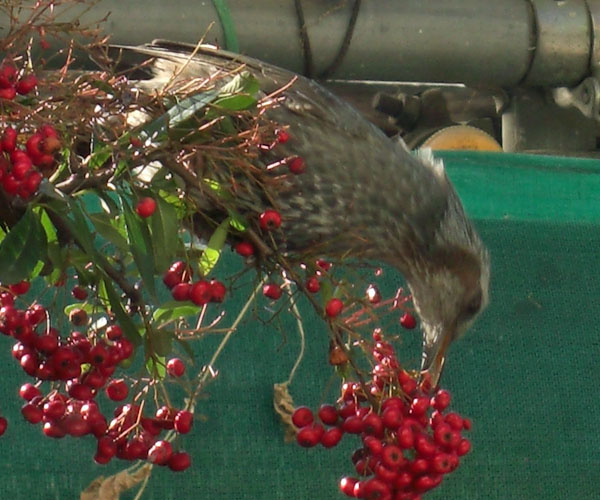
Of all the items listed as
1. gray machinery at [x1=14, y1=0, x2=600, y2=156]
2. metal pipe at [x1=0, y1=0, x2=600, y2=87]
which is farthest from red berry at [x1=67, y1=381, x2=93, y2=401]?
metal pipe at [x1=0, y1=0, x2=600, y2=87]

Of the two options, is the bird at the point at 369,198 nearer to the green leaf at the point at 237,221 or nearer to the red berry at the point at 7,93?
the green leaf at the point at 237,221

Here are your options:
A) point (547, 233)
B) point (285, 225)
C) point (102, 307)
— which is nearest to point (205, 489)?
point (285, 225)

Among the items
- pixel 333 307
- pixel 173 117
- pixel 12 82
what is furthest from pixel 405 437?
pixel 12 82

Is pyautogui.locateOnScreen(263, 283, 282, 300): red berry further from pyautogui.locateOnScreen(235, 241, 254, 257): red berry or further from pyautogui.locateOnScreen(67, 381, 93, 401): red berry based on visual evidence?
pyautogui.locateOnScreen(67, 381, 93, 401): red berry

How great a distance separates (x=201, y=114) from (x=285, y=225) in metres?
0.47

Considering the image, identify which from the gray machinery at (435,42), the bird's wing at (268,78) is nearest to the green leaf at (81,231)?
the bird's wing at (268,78)

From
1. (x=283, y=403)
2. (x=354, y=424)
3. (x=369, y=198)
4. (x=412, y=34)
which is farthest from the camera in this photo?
(x=412, y=34)

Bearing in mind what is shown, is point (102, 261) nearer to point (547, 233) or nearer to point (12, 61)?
point (12, 61)

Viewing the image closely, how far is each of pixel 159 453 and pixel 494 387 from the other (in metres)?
1.22

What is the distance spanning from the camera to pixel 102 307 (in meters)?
1.08

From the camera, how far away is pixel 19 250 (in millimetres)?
918

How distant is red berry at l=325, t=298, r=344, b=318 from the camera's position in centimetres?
103

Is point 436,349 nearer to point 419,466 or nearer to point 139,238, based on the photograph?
point 419,466

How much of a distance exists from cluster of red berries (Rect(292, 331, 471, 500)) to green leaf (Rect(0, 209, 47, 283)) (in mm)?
301
